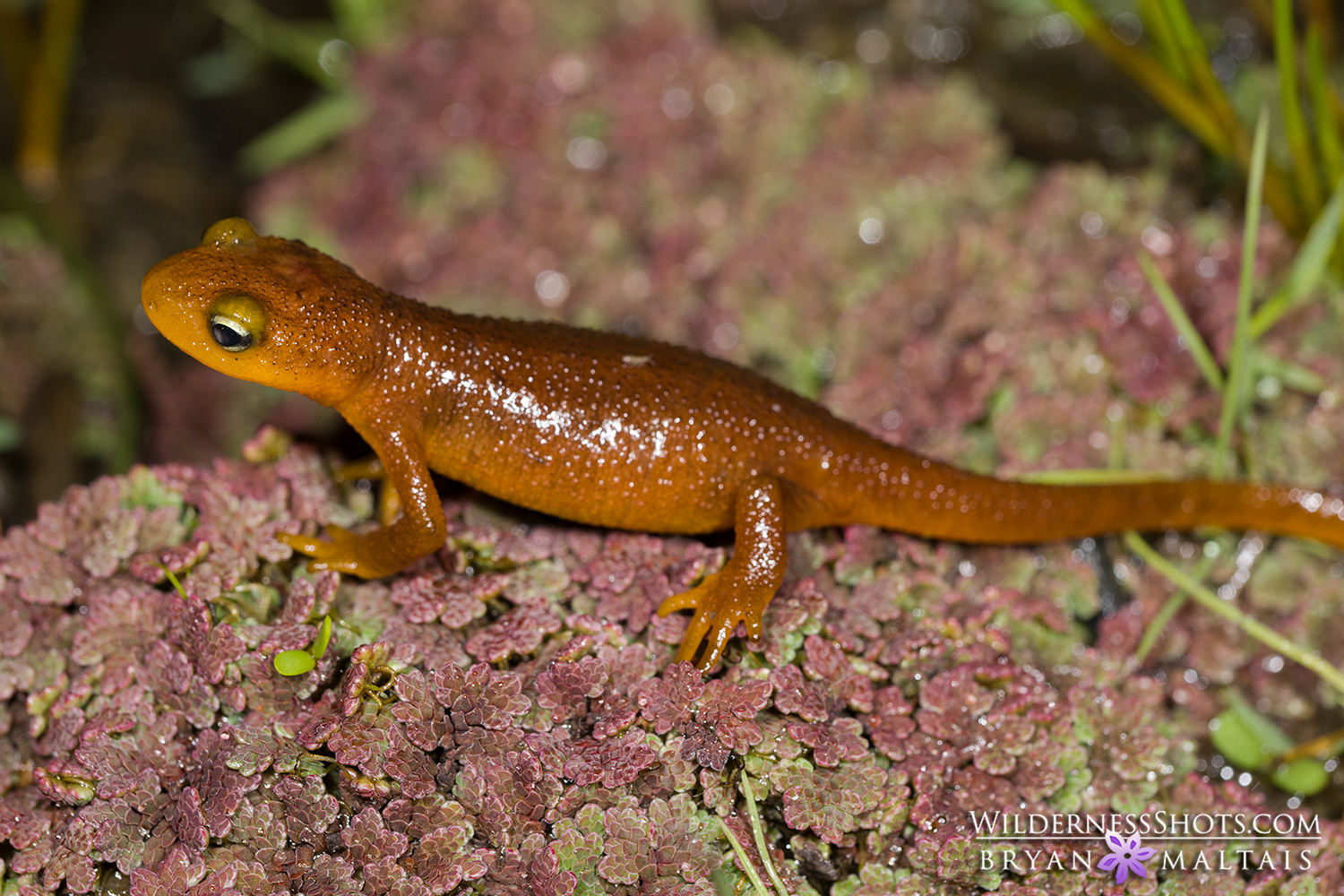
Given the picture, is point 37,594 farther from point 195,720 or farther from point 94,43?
point 94,43

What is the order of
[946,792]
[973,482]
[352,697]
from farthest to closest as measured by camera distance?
[973,482]
[946,792]
[352,697]

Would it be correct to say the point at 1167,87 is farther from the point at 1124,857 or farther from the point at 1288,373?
the point at 1124,857

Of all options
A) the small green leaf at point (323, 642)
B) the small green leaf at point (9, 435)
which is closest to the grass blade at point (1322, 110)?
the small green leaf at point (323, 642)

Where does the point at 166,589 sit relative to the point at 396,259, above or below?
below

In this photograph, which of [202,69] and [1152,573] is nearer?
[1152,573]

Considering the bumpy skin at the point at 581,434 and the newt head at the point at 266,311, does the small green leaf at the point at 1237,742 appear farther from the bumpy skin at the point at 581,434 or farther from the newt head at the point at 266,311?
the newt head at the point at 266,311

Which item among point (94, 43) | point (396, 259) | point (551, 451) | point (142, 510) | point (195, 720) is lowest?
point (195, 720)

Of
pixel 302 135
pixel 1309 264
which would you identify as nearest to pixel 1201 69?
pixel 1309 264

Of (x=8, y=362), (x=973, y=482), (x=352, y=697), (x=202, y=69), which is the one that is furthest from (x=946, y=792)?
(x=202, y=69)
